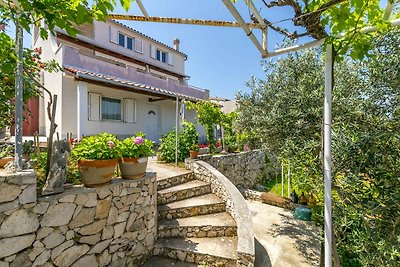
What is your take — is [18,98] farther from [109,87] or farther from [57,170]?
[109,87]

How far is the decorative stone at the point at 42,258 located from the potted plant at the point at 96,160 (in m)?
1.15

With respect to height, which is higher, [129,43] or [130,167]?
[129,43]

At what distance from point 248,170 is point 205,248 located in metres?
7.50

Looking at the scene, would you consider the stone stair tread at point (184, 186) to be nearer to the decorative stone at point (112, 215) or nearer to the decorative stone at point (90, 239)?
the decorative stone at point (112, 215)

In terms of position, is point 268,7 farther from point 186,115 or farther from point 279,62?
point 186,115

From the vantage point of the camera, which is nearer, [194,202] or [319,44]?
[319,44]

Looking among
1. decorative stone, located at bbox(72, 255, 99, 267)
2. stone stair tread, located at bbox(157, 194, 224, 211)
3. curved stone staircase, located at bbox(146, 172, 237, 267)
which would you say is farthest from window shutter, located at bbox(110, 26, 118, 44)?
decorative stone, located at bbox(72, 255, 99, 267)

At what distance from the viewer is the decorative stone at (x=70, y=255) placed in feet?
11.1

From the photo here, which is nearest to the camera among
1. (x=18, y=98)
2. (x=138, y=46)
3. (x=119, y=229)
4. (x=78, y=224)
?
(x=18, y=98)

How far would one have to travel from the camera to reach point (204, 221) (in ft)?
16.8

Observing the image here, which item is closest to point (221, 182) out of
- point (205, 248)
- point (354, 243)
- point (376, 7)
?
point (205, 248)

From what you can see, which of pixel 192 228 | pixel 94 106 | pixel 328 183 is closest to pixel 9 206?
pixel 192 228

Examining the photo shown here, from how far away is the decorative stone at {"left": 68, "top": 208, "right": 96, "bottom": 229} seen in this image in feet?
11.5

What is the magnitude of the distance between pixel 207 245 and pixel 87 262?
2.41m
